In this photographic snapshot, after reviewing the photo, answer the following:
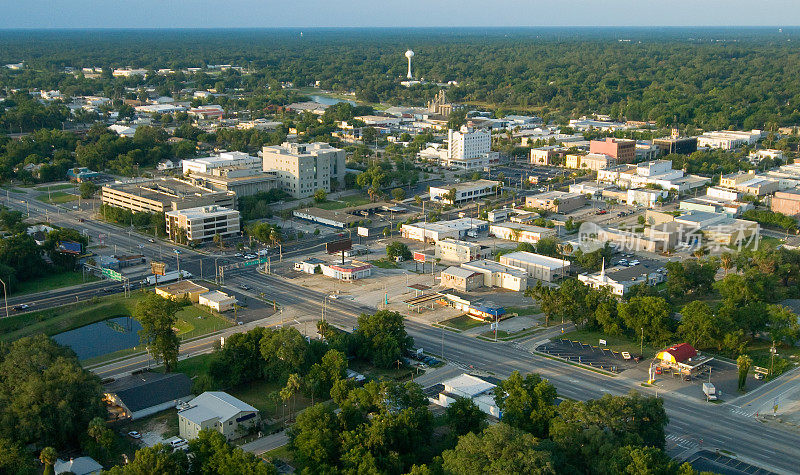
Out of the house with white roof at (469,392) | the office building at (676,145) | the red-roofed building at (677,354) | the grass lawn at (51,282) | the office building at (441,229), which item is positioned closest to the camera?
the house with white roof at (469,392)

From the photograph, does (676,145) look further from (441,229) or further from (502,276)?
(502,276)

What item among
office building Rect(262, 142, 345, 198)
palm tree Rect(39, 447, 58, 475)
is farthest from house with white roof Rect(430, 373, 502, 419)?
office building Rect(262, 142, 345, 198)

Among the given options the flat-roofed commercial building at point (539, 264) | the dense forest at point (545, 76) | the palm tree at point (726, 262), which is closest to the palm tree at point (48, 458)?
the flat-roofed commercial building at point (539, 264)

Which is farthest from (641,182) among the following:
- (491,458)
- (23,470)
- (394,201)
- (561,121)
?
(23,470)

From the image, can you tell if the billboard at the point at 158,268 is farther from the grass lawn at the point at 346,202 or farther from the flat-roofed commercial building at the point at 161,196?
the grass lawn at the point at 346,202

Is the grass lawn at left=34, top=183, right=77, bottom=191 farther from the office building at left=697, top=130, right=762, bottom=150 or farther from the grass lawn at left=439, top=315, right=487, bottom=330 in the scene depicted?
the office building at left=697, top=130, right=762, bottom=150

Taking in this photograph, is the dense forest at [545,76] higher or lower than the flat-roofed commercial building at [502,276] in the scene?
higher

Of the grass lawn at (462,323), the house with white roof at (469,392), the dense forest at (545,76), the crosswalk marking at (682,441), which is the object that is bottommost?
the grass lawn at (462,323)
